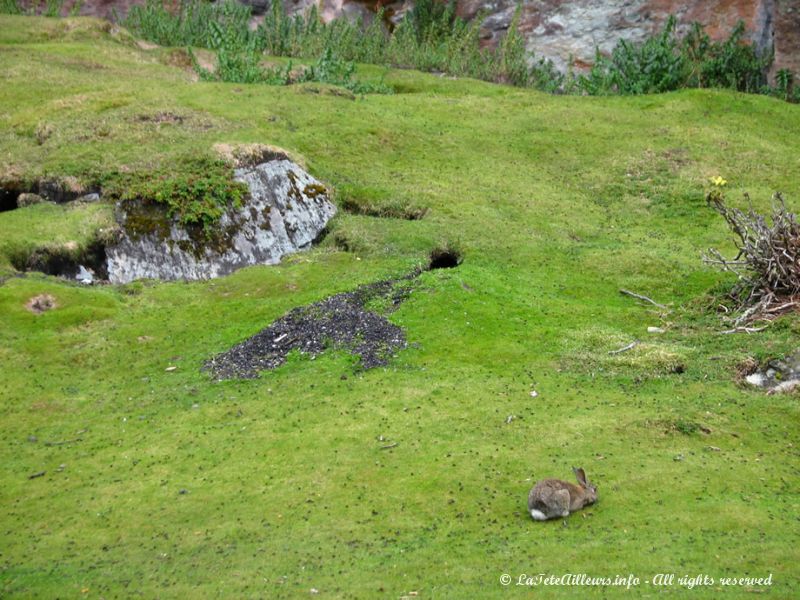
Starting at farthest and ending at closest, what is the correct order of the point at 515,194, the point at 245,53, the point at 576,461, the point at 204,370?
the point at 245,53 < the point at 515,194 < the point at 204,370 < the point at 576,461

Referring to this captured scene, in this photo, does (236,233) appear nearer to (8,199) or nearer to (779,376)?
(8,199)

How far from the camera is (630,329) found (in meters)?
27.5

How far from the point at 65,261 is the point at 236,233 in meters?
6.19

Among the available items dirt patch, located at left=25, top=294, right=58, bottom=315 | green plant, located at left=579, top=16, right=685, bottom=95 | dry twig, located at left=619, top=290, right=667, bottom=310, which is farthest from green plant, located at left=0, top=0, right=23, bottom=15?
dry twig, located at left=619, top=290, right=667, bottom=310

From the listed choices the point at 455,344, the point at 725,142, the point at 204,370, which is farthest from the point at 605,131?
the point at 204,370

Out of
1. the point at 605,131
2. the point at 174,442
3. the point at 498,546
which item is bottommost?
the point at 174,442

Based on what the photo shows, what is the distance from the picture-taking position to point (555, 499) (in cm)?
1560

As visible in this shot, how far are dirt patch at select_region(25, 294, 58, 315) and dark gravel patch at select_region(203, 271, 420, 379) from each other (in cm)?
642

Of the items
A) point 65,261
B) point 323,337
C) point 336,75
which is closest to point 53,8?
point 336,75

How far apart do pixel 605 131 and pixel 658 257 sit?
52.7 feet

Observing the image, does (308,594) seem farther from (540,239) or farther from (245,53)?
(245,53)

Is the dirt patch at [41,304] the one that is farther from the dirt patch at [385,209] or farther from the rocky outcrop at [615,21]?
the rocky outcrop at [615,21]

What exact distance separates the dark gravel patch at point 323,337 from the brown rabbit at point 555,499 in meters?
8.93

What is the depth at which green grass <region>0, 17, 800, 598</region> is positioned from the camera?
49.4 ft
